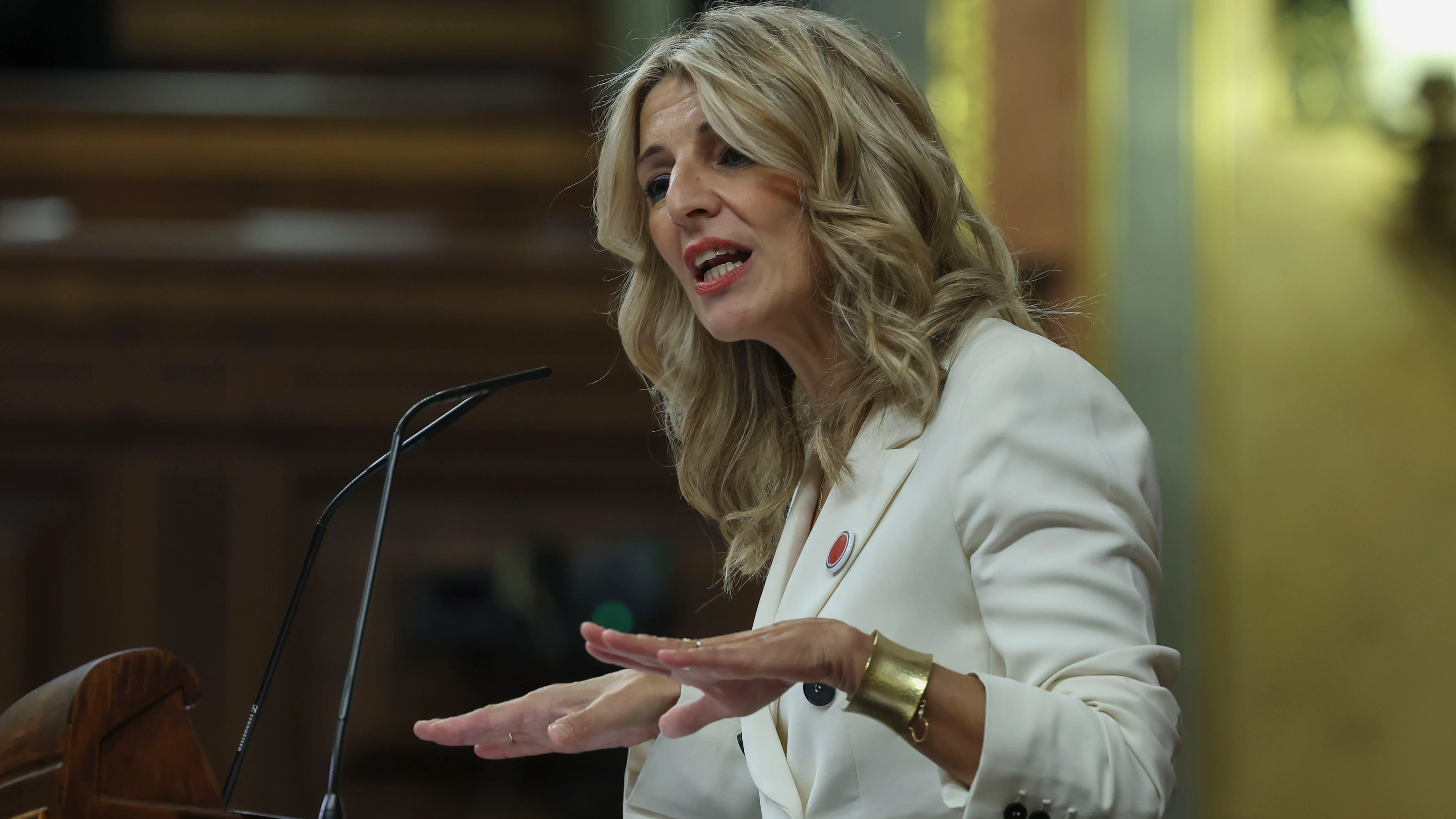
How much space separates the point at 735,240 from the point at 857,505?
0.38 meters

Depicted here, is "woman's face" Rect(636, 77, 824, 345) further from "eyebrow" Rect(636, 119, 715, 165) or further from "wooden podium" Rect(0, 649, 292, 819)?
"wooden podium" Rect(0, 649, 292, 819)

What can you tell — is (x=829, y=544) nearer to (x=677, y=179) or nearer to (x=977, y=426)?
(x=977, y=426)

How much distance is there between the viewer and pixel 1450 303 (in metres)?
3.62

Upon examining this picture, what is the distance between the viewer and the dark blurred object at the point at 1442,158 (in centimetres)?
359

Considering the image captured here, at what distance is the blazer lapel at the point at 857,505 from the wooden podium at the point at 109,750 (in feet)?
1.98

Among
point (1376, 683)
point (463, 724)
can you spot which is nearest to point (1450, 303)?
point (1376, 683)

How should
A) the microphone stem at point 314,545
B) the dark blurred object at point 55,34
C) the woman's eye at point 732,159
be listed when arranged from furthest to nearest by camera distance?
the dark blurred object at point 55,34
the woman's eye at point 732,159
the microphone stem at point 314,545

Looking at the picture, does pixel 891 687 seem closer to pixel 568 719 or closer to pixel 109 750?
pixel 568 719

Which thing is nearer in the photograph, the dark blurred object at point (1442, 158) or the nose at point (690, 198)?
the nose at point (690, 198)

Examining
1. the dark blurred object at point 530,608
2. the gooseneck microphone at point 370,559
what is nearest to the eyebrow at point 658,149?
the gooseneck microphone at point 370,559

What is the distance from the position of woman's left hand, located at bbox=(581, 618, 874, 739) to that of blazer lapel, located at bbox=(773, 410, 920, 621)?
12.6 inches

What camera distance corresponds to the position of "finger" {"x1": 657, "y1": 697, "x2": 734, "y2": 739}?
1.10 m

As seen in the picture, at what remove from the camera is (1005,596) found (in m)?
1.19

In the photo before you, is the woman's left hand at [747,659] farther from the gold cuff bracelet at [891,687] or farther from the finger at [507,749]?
the finger at [507,749]
